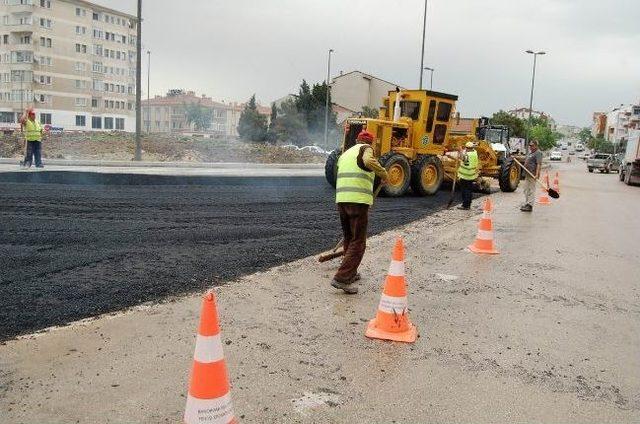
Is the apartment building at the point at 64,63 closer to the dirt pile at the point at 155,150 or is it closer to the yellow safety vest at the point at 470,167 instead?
the dirt pile at the point at 155,150

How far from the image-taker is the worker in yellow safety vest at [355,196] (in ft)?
18.4

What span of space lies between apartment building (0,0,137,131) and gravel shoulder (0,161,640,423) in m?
72.2

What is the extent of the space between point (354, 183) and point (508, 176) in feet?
46.9

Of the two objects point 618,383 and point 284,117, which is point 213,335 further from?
point 284,117

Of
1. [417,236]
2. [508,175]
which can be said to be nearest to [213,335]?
[417,236]

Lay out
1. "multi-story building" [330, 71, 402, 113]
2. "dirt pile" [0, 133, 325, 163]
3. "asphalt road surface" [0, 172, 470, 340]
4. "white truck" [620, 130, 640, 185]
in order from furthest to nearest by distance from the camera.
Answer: "multi-story building" [330, 71, 402, 113], "white truck" [620, 130, 640, 185], "dirt pile" [0, 133, 325, 163], "asphalt road surface" [0, 172, 470, 340]

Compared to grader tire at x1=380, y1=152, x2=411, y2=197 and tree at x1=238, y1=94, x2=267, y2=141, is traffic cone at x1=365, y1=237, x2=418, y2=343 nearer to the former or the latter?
grader tire at x1=380, y1=152, x2=411, y2=197

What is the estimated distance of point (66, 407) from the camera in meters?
3.17

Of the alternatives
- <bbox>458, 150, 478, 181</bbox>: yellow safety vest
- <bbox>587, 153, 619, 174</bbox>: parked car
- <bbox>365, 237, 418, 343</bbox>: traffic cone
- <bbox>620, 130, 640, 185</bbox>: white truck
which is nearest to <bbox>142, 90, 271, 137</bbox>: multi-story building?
<bbox>587, 153, 619, 174</bbox>: parked car

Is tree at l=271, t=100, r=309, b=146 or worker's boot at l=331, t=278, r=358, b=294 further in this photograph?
tree at l=271, t=100, r=309, b=146

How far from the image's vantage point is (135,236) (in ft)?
25.9

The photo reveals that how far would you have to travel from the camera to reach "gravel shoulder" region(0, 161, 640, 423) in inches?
129

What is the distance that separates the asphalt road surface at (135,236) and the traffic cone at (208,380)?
7.29 ft

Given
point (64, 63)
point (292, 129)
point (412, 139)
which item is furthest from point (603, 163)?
point (64, 63)
